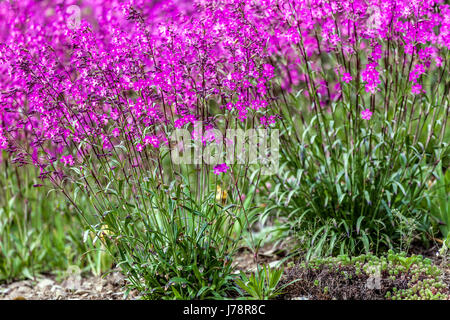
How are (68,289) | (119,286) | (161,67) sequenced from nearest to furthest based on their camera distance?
(161,67), (119,286), (68,289)

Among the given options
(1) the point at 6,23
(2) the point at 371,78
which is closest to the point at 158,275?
(2) the point at 371,78

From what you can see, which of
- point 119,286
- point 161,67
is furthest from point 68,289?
point 161,67

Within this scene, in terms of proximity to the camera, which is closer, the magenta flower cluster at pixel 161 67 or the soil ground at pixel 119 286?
the magenta flower cluster at pixel 161 67

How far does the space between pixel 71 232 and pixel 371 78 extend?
302 cm

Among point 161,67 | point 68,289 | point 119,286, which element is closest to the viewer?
point 161,67

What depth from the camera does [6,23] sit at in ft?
14.0

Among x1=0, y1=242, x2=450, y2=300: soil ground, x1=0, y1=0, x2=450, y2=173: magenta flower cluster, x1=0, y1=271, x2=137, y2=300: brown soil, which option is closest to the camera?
x1=0, y1=0, x2=450, y2=173: magenta flower cluster

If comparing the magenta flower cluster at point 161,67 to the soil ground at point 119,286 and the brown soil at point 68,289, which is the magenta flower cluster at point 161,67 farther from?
the brown soil at point 68,289

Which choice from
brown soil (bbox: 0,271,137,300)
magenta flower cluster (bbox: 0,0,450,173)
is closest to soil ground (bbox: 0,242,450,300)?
brown soil (bbox: 0,271,137,300)

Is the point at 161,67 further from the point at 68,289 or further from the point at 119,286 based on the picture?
the point at 68,289

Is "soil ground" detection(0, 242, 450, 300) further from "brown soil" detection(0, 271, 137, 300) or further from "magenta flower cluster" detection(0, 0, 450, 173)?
"magenta flower cluster" detection(0, 0, 450, 173)

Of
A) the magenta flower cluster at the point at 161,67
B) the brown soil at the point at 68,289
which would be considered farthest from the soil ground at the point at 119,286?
the magenta flower cluster at the point at 161,67

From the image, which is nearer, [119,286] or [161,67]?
[161,67]
